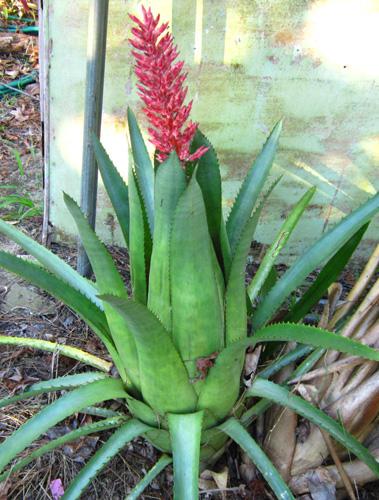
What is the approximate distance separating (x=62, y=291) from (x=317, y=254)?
1.87ft

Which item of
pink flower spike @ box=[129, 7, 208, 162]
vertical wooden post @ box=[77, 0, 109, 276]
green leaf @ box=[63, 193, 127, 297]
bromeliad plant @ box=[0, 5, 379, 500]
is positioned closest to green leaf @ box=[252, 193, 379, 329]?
bromeliad plant @ box=[0, 5, 379, 500]

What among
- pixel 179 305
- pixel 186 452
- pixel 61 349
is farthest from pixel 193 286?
pixel 61 349

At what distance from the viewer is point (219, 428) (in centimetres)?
115

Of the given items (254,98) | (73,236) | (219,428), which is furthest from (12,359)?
(254,98)

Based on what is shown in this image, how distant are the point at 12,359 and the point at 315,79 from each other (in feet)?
4.27

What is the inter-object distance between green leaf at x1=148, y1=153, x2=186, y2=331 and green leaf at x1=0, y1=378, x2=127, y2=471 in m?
0.22

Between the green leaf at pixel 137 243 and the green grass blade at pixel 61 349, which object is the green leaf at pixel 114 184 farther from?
the green grass blade at pixel 61 349

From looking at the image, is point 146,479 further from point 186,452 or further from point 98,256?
point 98,256

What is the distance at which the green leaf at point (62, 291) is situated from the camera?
1077mm

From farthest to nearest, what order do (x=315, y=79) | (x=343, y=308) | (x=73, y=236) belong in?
(x=73, y=236) → (x=315, y=79) → (x=343, y=308)

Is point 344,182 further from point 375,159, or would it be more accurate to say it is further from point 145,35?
point 145,35

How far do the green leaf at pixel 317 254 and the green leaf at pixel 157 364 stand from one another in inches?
10.7

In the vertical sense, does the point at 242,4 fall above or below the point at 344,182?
above

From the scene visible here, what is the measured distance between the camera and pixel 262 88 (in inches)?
68.3
